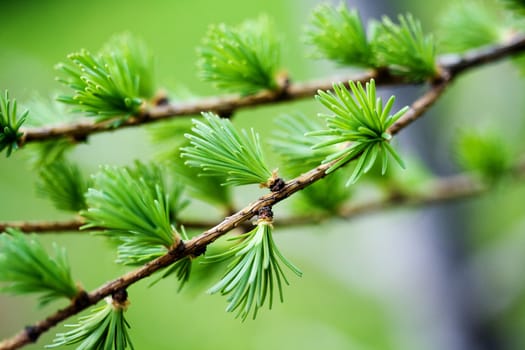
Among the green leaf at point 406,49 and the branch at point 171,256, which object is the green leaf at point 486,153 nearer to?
the green leaf at point 406,49

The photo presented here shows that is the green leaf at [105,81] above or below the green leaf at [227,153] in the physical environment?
above

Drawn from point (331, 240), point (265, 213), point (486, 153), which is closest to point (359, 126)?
point (265, 213)

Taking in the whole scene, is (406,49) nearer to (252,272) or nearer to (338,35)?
(338,35)

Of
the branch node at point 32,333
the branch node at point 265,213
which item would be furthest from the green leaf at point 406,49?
the branch node at point 32,333

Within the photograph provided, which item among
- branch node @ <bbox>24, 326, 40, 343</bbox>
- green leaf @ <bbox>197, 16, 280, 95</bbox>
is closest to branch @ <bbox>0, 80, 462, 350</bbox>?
branch node @ <bbox>24, 326, 40, 343</bbox>

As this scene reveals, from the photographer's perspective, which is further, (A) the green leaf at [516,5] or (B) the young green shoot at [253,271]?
(A) the green leaf at [516,5]

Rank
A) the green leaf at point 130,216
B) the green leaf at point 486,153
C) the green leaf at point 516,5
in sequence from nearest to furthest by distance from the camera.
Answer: the green leaf at point 130,216, the green leaf at point 516,5, the green leaf at point 486,153

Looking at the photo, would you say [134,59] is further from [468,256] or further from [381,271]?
[381,271]
